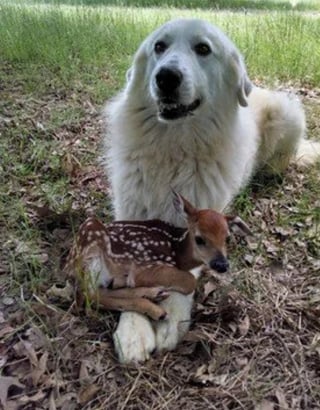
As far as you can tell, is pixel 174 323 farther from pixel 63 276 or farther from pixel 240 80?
pixel 240 80

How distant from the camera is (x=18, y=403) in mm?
1816

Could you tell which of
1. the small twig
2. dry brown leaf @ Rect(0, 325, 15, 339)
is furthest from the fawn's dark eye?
dry brown leaf @ Rect(0, 325, 15, 339)

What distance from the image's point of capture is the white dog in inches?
98.3

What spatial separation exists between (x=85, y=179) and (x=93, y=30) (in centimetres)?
361

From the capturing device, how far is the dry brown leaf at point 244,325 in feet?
7.16

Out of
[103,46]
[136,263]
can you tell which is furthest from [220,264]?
[103,46]

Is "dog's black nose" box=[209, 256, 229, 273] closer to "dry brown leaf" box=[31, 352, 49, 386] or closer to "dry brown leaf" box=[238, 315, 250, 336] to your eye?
"dry brown leaf" box=[238, 315, 250, 336]

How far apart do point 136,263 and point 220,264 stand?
0.40m

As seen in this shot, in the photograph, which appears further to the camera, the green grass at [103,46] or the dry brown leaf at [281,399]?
Result: the green grass at [103,46]

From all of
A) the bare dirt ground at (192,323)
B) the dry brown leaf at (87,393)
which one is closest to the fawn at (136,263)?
the bare dirt ground at (192,323)

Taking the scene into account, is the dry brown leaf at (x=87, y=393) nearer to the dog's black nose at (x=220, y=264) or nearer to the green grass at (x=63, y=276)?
the green grass at (x=63, y=276)

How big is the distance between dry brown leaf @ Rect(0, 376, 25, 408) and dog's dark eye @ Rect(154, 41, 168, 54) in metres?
1.69

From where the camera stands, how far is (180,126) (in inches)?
104

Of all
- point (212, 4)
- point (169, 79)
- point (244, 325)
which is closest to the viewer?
point (244, 325)
